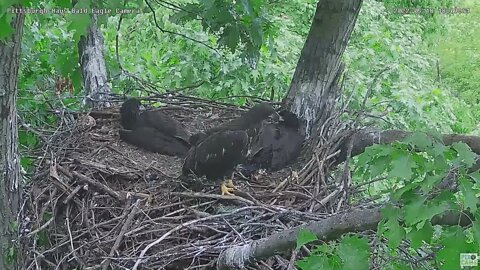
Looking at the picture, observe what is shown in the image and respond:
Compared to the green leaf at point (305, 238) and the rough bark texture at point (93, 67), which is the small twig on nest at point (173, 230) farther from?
the rough bark texture at point (93, 67)

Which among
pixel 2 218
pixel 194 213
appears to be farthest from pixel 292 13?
pixel 2 218

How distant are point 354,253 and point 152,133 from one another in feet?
12.5

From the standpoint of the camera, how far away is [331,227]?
7.75 ft

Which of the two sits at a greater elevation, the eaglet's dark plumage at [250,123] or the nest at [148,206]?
the eaglet's dark plumage at [250,123]

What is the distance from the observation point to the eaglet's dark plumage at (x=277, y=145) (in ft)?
17.1

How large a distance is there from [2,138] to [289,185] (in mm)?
2029

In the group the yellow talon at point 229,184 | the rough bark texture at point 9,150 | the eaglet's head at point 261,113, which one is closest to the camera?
the rough bark texture at point 9,150

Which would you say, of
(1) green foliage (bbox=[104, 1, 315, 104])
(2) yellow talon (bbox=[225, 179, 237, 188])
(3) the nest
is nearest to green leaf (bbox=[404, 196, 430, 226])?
(3) the nest

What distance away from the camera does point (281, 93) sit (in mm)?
8383

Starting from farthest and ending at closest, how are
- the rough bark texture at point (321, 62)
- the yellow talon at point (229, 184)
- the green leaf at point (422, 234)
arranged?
the rough bark texture at point (321, 62), the yellow talon at point (229, 184), the green leaf at point (422, 234)

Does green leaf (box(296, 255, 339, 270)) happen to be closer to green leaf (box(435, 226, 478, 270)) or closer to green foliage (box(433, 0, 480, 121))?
green leaf (box(435, 226, 478, 270))

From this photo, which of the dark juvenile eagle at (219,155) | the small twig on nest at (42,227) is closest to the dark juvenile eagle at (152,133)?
the dark juvenile eagle at (219,155)

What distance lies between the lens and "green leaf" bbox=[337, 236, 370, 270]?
6.72 feet

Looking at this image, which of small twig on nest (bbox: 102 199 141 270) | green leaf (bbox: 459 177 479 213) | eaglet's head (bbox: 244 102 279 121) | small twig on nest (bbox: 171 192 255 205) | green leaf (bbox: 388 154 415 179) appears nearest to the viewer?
green leaf (bbox: 459 177 479 213)
